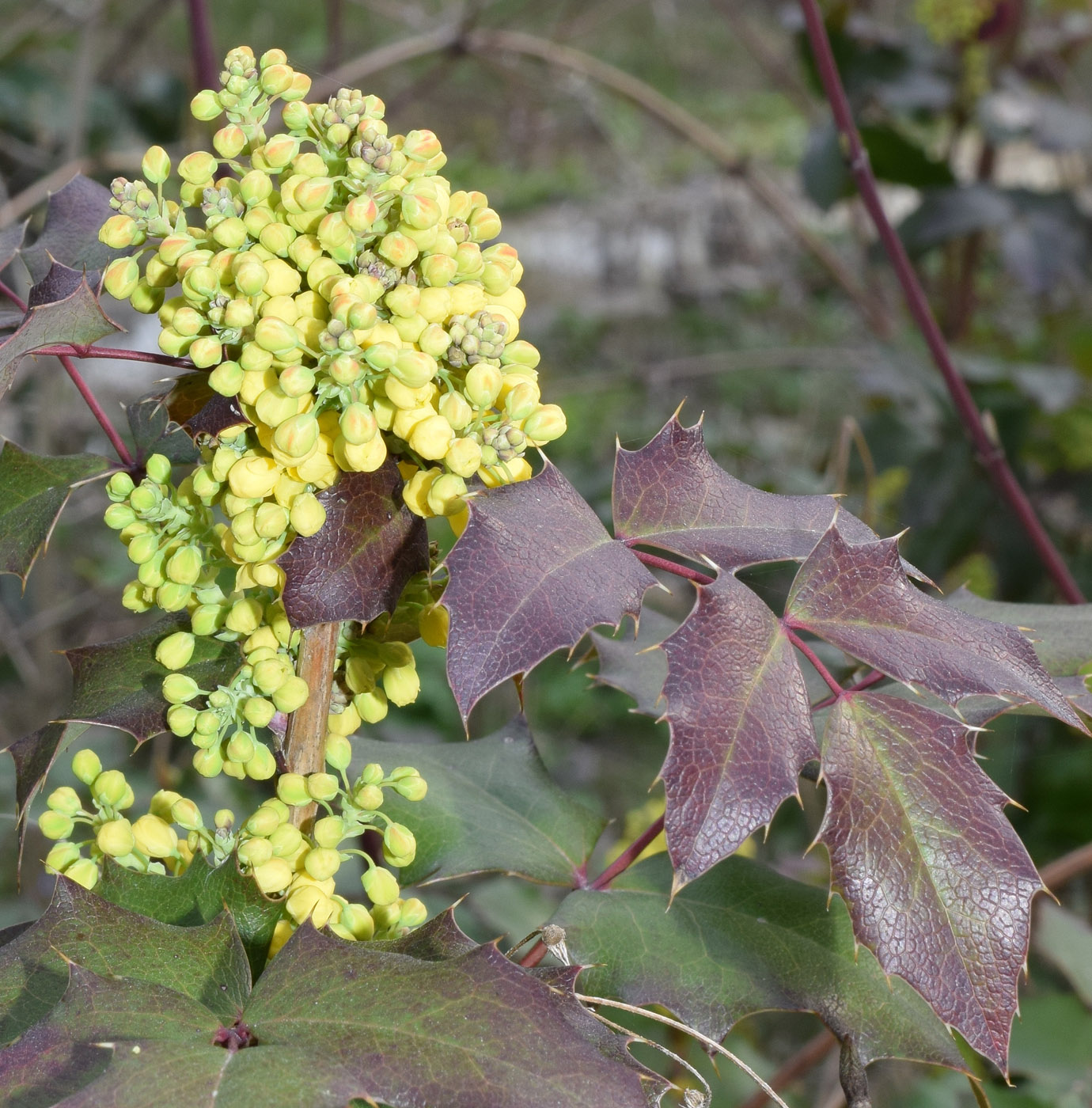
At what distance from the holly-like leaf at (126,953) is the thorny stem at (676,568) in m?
0.25

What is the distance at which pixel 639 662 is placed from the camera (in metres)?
0.77

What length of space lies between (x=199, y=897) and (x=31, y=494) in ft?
0.80

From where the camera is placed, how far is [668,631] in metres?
0.76

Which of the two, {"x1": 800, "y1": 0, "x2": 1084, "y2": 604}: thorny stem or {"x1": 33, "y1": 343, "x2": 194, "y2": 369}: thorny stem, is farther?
{"x1": 800, "y1": 0, "x2": 1084, "y2": 604}: thorny stem

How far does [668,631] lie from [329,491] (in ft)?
1.07

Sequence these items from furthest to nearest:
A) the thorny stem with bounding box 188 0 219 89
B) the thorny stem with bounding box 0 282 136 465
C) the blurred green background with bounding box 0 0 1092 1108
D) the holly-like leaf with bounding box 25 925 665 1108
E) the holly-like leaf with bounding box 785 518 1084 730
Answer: the blurred green background with bounding box 0 0 1092 1108
the thorny stem with bounding box 188 0 219 89
the thorny stem with bounding box 0 282 136 465
the holly-like leaf with bounding box 785 518 1084 730
the holly-like leaf with bounding box 25 925 665 1108

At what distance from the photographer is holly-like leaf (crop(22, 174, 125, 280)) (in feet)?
2.19

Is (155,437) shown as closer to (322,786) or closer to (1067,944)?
(322,786)

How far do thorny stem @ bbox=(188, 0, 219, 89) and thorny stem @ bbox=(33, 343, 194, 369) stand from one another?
744 mm

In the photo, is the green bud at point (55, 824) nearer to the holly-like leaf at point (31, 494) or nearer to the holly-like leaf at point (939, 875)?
the holly-like leaf at point (31, 494)

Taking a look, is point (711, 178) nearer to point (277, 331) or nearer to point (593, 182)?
point (593, 182)

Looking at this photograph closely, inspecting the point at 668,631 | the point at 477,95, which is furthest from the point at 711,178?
the point at 668,631

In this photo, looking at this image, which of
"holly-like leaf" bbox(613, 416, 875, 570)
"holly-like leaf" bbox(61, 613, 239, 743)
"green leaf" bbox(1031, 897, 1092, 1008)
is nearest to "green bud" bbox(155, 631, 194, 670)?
"holly-like leaf" bbox(61, 613, 239, 743)

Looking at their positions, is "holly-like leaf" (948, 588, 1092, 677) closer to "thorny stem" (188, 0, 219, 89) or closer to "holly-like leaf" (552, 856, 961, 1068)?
"holly-like leaf" (552, 856, 961, 1068)
